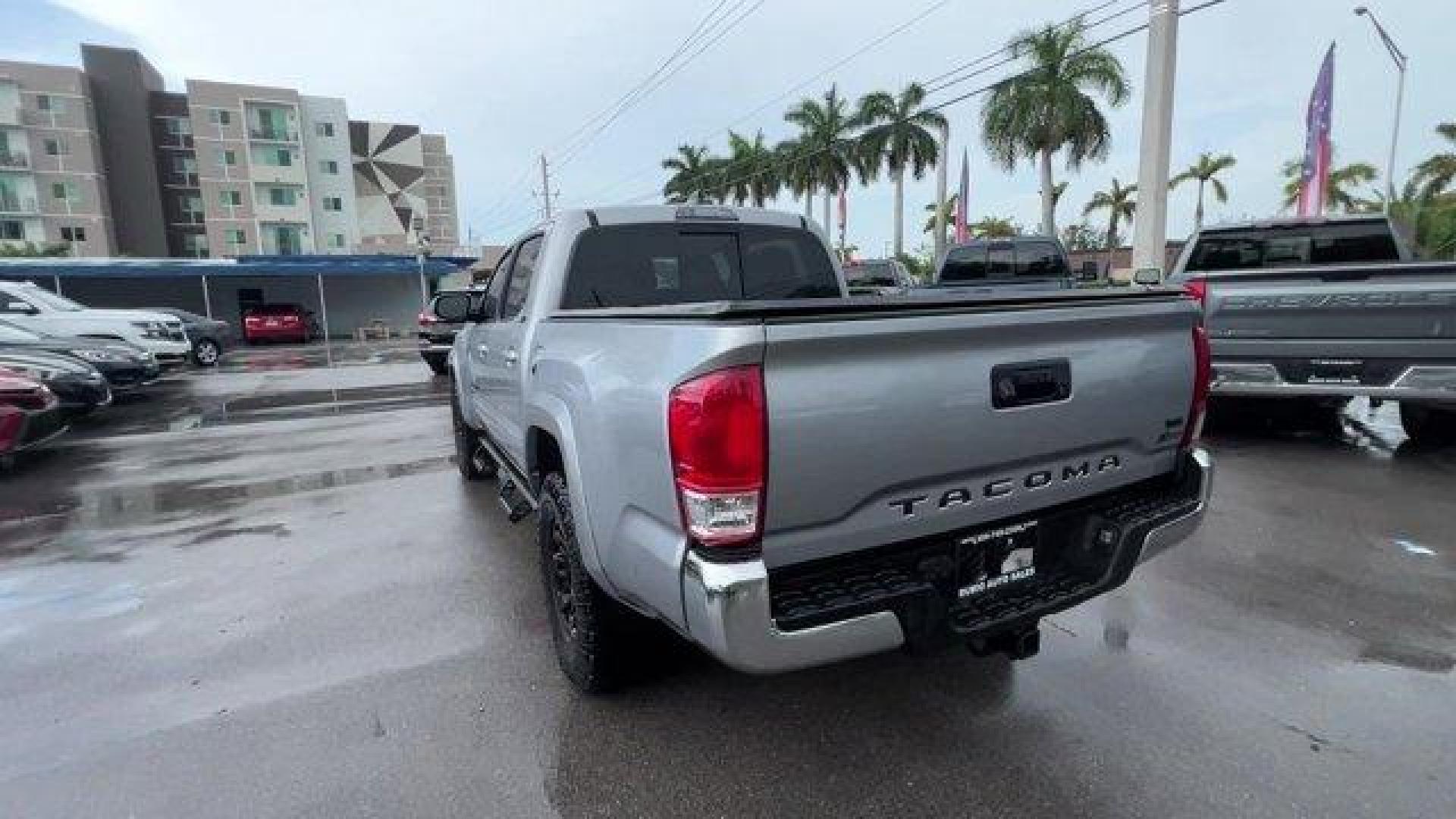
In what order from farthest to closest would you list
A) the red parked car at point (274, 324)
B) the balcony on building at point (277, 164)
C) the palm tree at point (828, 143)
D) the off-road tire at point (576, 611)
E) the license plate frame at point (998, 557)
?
the balcony on building at point (277, 164) < the palm tree at point (828, 143) < the red parked car at point (274, 324) < the off-road tire at point (576, 611) < the license plate frame at point (998, 557)

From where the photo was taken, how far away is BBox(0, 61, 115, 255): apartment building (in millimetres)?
53375

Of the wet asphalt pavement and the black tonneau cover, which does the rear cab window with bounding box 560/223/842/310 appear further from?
the wet asphalt pavement

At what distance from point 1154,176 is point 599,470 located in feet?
56.4

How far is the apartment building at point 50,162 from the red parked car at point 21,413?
61294 millimetres

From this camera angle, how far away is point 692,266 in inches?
169

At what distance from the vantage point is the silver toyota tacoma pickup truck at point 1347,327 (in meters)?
5.81

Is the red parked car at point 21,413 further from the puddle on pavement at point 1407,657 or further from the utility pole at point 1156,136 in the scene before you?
the utility pole at point 1156,136

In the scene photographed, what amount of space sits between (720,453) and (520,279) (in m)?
2.95

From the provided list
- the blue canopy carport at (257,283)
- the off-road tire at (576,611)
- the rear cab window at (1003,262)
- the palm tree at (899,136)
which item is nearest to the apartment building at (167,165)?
the blue canopy carport at (257,283)

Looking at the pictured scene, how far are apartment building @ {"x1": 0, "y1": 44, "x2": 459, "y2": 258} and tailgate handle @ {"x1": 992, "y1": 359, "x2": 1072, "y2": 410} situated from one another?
216ft

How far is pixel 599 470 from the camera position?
101 inches

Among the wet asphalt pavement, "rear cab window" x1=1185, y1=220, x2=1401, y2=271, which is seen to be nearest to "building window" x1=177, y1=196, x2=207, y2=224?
the wet asphalt pavement

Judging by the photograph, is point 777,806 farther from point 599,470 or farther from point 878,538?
point 599,470

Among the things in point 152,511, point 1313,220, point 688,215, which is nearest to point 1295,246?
point 1313,220
